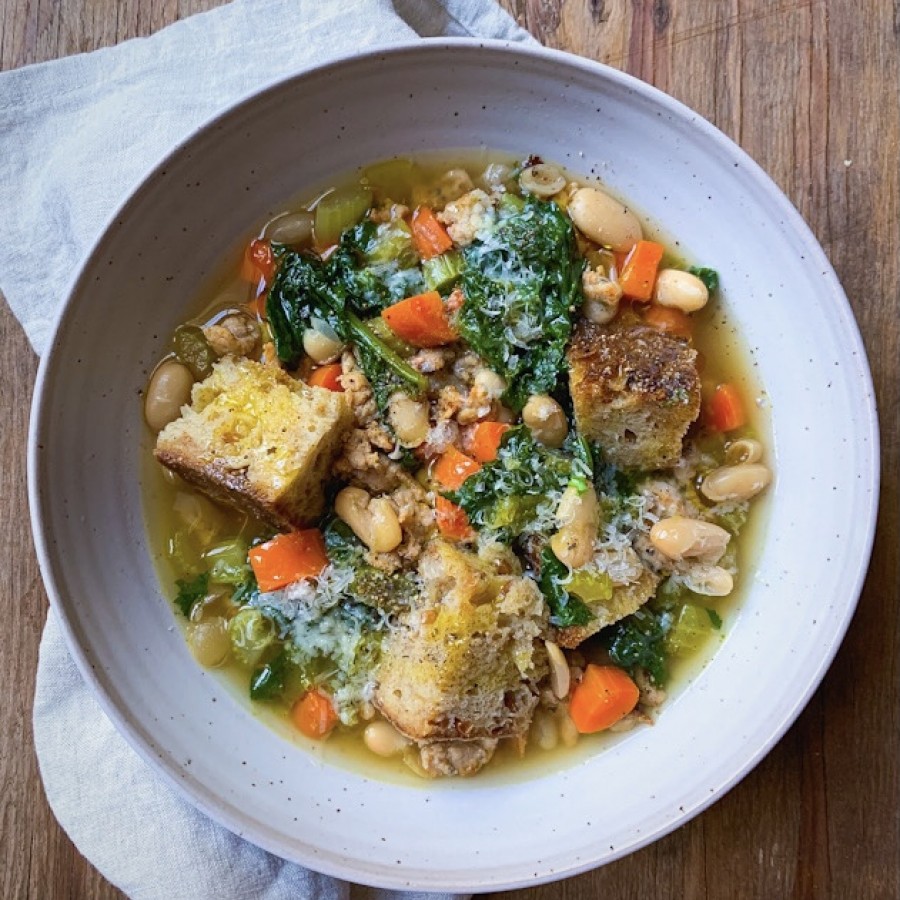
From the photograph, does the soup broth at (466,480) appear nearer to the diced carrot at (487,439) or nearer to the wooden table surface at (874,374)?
the diced carrot at (487,439)

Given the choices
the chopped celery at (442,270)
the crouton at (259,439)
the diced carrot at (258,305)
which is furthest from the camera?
the diced carrot at (258,305)

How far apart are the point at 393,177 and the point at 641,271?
1036 millimetres

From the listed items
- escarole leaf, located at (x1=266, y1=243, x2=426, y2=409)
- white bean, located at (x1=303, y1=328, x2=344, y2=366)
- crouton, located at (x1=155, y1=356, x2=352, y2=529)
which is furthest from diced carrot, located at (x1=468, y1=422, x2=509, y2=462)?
white bean, located at (x1=303, y1=328, x2=344, y2=366)

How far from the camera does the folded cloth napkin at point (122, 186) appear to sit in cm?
342

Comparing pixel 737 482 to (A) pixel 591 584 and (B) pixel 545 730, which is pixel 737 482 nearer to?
(A) pixel 591 584

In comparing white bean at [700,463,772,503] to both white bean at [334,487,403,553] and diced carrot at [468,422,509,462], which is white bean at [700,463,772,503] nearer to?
diced carrot at [468,422,509,462]

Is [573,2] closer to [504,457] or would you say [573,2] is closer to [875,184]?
[875,184]

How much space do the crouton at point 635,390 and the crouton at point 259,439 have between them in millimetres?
876

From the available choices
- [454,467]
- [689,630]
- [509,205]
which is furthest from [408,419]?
[689,630]

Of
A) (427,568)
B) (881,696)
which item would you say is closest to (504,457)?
(427,568)

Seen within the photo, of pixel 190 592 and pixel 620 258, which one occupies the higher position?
pixel 620 258

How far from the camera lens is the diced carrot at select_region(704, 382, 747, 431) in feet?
11.4

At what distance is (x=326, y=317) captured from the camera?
342cm

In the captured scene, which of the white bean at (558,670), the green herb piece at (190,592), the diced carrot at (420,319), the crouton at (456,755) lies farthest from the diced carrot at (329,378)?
the crouton at (456,755)
